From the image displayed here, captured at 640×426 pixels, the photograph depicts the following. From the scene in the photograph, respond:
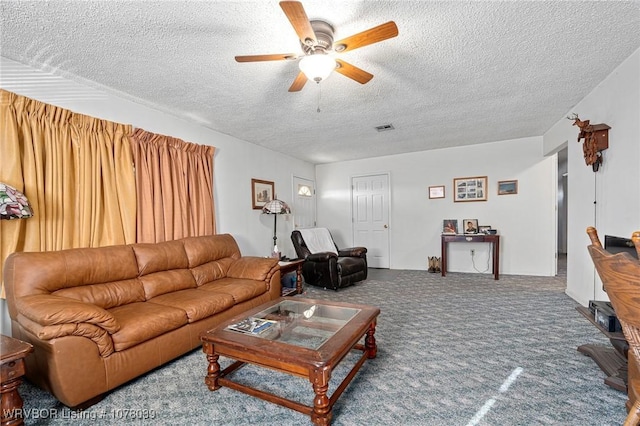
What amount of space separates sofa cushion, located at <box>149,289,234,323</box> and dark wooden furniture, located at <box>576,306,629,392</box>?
2.64 meters

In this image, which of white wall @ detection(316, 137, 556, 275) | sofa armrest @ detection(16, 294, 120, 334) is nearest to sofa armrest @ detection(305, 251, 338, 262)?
white wall @ detection(316, 137, 556, 275)

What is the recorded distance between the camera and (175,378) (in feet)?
6.34

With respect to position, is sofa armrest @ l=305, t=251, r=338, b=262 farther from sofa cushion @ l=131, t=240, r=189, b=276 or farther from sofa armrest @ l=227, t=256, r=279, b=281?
sofa cushion @ l=131, t=240, r=189, b=276

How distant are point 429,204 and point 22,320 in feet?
18.0

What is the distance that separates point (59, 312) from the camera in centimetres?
159

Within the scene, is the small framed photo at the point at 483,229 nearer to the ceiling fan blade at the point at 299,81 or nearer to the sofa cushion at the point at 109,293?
the ceiling fan blade at the point at 299,81

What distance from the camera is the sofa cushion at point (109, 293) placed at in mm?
2051

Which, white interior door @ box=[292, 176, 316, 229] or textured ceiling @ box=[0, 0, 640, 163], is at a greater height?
textured ceiling @ box=[0, 0, 640, 163]

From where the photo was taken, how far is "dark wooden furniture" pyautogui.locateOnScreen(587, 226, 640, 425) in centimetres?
100

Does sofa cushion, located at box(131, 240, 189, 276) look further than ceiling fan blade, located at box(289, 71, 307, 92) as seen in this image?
Yes

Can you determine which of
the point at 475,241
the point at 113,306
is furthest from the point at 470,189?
the point at 113,306

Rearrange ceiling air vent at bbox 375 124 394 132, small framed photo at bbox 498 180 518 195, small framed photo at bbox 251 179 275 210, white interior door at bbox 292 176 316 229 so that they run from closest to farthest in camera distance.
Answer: ceiling air vent at bbox 375 124 394 132 < small framed photo at bbox 251 179 275 210 < small framed photo at bbox 498 180 518 195 < white interior door at bbox 292 176 316 229

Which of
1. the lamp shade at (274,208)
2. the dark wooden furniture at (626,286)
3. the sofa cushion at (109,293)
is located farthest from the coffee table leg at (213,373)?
the lamp shade at (274,208)

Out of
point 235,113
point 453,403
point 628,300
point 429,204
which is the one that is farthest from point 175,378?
point 429,204
